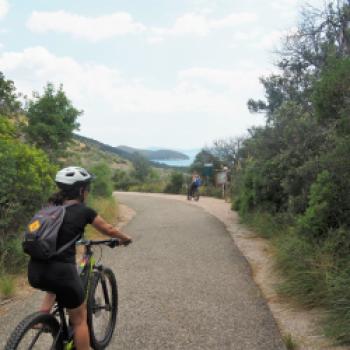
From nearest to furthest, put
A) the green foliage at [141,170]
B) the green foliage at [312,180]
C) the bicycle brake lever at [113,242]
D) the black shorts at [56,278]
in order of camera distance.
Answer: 1. the black shorts at [56,278]
2. the bicycle brake lever at [113,242]
3. the green foliage at [312,180]
4. the green foliage at [141,170]

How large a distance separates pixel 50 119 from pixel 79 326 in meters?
12.9

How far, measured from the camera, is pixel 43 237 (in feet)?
11.1

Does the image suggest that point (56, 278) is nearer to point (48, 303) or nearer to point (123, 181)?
point (48, 303)

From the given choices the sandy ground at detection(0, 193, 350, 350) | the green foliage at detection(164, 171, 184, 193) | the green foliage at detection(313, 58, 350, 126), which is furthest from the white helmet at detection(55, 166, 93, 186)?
the green foliage at detection(164, 171, 184, 193)

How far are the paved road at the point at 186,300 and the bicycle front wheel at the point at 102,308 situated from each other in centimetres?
18

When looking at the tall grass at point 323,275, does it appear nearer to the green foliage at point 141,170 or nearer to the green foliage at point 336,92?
the green foliage at point 336,92

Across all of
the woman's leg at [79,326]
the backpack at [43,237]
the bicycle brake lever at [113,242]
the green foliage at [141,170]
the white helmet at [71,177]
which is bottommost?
the woman's leg at [79,326]

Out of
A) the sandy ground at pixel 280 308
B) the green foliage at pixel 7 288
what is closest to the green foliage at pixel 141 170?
the sandy ground at pixel 280 308

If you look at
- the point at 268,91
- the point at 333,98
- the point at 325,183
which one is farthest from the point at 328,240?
the point at 268,91

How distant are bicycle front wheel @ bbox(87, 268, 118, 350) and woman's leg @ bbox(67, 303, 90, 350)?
1.07ft

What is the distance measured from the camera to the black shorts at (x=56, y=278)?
11.4 ft

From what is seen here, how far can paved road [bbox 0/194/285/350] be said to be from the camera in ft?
16.0

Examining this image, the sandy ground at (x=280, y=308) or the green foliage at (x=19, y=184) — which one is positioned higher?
the green foliage at (x=19, y=184)

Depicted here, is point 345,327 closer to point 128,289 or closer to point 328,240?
point 328,240
